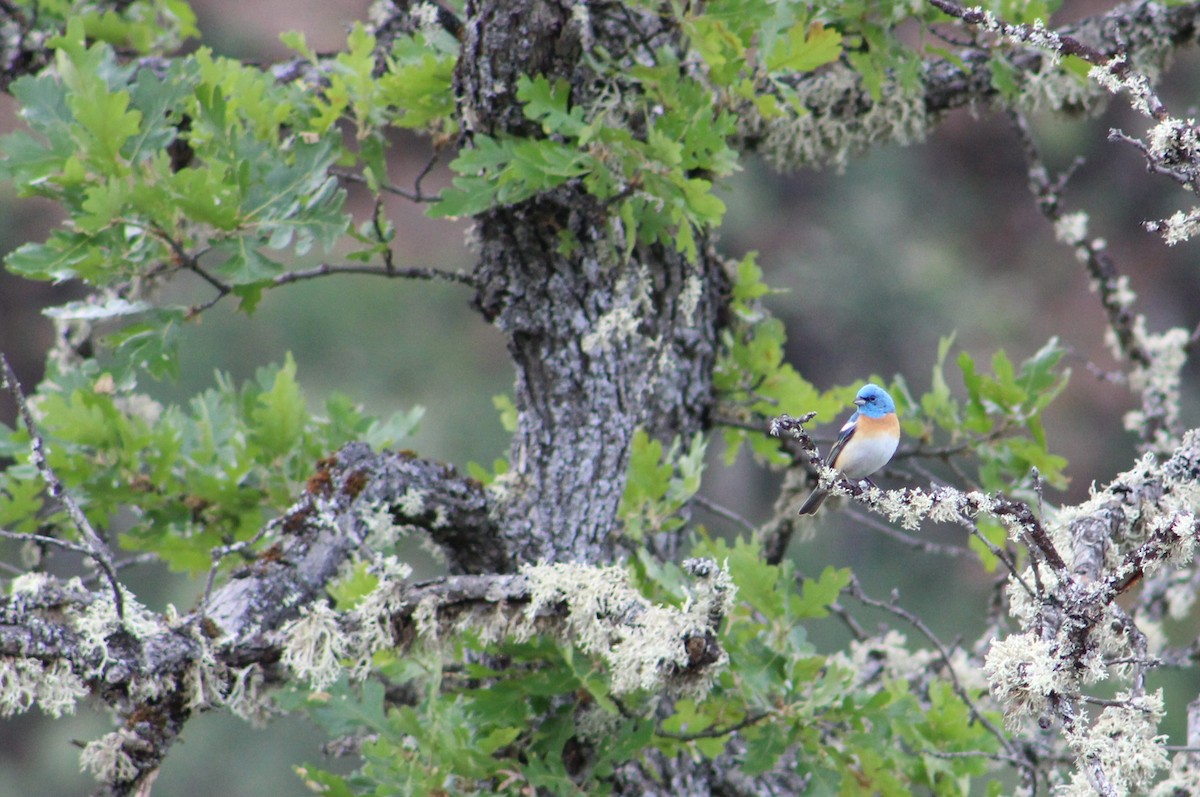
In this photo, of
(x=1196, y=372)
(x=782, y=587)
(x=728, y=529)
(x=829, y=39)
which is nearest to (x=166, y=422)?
(x=782, y=587)

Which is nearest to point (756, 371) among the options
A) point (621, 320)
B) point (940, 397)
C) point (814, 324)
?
point (940, 397)

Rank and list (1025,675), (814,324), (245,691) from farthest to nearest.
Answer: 1. (814,324)
2. (245,691)
3. (1025,675)

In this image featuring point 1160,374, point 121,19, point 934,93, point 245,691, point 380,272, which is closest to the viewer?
point 245,691

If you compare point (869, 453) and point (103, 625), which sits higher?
point (869, 453)

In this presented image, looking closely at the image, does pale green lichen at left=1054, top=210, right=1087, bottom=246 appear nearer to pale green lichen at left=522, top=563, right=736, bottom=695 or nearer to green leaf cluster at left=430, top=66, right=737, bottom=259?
green leaf cluster at left=430, top=66, right=737, bottom=259

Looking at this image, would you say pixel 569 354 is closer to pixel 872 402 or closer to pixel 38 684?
pixel 872 402

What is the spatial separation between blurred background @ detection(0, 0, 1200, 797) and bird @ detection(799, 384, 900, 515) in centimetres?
589

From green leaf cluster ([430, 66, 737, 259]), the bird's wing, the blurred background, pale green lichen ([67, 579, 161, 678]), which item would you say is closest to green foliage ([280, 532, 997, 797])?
the bird's wing

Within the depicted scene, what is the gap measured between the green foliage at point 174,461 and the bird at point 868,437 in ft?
3.57

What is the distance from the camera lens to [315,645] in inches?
73.3

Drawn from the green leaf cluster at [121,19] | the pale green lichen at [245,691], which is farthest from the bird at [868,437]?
the green leaf cluster at [121,19]

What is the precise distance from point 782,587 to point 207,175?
1.24 metres

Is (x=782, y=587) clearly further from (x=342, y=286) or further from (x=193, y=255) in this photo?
(x=342, y=286)

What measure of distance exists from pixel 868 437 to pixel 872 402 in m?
0.09
